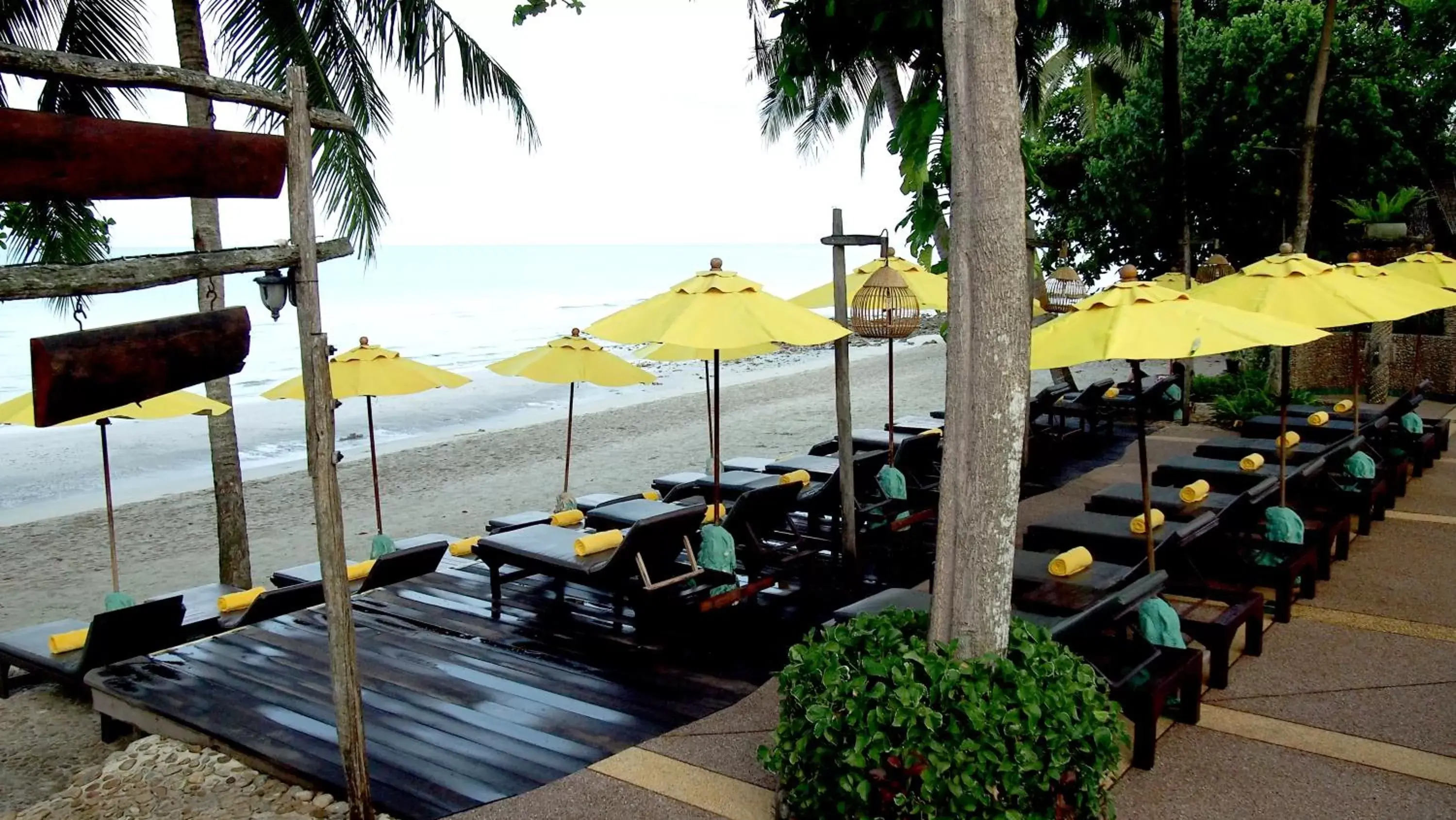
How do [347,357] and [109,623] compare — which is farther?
[347,357]

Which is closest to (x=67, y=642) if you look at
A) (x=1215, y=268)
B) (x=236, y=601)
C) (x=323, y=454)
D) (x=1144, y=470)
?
(x=236, y=601)

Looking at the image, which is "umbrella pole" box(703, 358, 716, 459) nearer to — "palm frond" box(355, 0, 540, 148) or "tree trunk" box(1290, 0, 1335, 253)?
"palm frond" box(355, 0, 540, 148)

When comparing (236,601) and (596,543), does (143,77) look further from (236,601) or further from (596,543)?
(236,601)

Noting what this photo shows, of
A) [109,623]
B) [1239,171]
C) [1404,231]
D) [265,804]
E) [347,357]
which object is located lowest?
[265,804]

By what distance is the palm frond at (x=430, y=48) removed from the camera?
10.3 metres

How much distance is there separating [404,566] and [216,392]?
2.66 meters

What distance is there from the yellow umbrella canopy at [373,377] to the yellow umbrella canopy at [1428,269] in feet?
27.8

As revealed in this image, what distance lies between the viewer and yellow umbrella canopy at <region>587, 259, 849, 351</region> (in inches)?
237

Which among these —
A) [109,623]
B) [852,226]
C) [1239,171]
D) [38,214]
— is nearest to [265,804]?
[109,623]

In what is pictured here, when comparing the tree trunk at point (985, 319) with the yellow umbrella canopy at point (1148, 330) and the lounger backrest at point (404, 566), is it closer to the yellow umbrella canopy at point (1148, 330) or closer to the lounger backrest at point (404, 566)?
the yellow umbrella canopy at point (1148, 330)

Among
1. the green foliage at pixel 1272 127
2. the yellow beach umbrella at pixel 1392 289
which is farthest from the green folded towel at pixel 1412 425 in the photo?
the green foliage at pixel 1272 127

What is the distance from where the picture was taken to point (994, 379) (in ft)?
12.0

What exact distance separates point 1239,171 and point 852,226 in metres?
43.2

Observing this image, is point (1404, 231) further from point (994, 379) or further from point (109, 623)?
point (109, 623)
